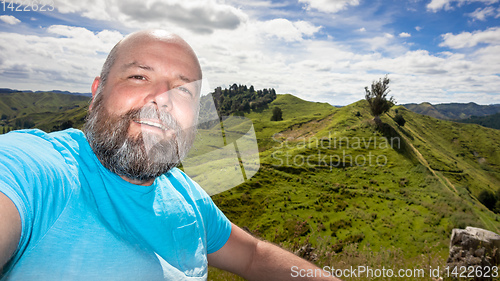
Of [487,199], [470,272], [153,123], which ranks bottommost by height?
[487,199]

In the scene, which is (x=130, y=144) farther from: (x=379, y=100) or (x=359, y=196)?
(x=379, y=100)

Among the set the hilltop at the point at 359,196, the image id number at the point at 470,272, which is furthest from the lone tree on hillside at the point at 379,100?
the image id number at the point at 470,272

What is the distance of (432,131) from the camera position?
94.0m

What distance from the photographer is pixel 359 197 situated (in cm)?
3288

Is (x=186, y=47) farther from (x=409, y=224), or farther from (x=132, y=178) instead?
(x=409, y=224)

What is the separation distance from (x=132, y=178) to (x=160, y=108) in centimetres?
50

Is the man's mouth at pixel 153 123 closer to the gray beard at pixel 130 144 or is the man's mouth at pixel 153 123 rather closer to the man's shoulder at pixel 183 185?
the gray beard at pixel 130 144

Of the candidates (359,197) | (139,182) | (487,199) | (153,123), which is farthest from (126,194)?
(487,199)

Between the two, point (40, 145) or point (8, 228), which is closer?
point (8, 228)

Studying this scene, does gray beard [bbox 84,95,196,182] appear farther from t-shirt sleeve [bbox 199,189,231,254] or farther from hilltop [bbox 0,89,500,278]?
hilltop [bbox 0,89,500,278]

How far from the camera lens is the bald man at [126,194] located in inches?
39.5

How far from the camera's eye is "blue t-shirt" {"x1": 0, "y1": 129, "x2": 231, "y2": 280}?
3.24ft
